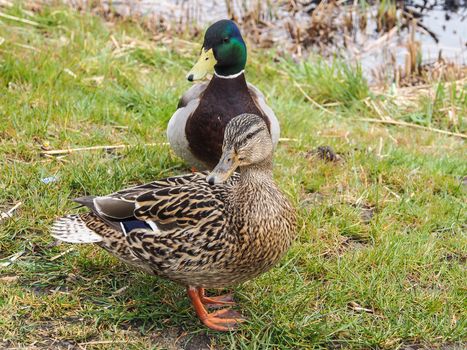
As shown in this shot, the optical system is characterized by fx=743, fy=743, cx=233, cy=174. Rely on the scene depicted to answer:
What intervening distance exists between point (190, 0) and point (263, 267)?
581 centimetres

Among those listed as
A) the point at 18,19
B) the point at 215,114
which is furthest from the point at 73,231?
the point at 18,19

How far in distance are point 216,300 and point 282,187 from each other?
1171mm

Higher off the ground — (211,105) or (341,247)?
(211,105)

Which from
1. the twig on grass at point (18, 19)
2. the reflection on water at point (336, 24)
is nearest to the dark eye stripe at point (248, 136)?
the twig on grass at point (18, 19)

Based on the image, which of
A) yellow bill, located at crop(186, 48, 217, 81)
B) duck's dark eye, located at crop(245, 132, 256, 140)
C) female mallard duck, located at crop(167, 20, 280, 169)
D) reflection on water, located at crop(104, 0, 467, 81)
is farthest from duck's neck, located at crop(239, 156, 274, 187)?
reflection on water, located at crop(104, 0, 467, 81)

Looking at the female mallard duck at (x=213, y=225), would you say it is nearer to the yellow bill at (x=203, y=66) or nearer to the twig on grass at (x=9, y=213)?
the twig on grass at (x=9, y=213)

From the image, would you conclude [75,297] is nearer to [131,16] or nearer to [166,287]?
[166,287]

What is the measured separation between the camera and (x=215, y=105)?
4.12 meters

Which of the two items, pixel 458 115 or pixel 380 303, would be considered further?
pixel 458 115

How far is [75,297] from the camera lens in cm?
313

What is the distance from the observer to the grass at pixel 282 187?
3.04m

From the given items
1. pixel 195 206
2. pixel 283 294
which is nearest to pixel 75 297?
pixel 195 206

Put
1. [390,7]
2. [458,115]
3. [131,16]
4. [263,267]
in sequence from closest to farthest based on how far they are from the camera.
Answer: [263,267]
[458,115]
[131,16]
[390,7]

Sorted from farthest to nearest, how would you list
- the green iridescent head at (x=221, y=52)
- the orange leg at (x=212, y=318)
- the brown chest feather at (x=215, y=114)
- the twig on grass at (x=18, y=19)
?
the twig on grass at (x=18, y=19), the green iridescent head at (x=221, y=52), the brown chest feather at (x=215, y=114), the orange leg at (x=212, y=318)
